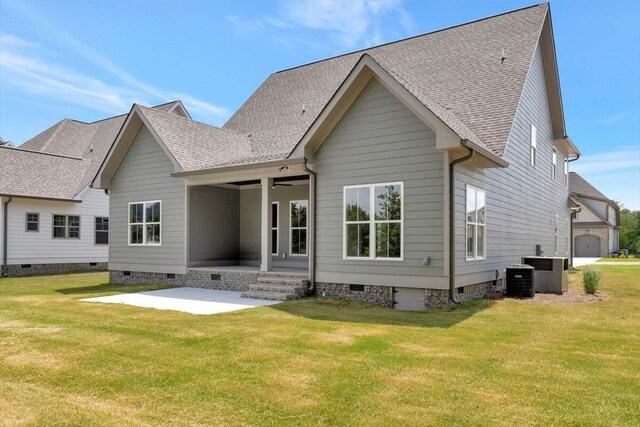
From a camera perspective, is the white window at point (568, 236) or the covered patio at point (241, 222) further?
the white window at point (568, 236)

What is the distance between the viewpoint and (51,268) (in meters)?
21.7

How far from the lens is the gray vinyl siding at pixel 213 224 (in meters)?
15.1

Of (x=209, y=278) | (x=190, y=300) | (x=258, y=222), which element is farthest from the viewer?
(x=258, y=222)

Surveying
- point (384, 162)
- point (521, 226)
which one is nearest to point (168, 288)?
point (384, 162)

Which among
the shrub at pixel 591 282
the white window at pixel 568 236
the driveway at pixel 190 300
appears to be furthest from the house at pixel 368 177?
the shrub at pixel 591 282

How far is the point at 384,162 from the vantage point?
420 inches

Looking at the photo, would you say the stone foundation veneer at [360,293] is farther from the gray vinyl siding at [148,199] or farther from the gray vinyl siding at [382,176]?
the gray vinyl siding at [148,199]

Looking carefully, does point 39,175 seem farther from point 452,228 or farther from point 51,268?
point 452,228

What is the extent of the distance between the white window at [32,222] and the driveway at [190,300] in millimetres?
11030

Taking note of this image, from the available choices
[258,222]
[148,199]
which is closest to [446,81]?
[258,222]

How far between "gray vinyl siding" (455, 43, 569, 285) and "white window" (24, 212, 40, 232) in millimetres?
19214

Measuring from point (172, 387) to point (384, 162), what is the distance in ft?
23.4

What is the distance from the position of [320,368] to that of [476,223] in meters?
7.07

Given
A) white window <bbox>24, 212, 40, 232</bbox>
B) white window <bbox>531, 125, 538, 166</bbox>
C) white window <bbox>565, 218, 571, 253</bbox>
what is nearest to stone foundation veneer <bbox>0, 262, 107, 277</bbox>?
white window <bbox>24, 212, 40, 232</bbox>
